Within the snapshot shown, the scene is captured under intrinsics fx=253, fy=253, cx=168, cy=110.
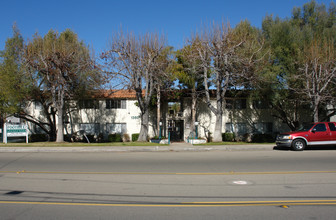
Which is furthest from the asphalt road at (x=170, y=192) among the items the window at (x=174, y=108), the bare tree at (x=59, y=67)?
the window at (x=174, y=108)

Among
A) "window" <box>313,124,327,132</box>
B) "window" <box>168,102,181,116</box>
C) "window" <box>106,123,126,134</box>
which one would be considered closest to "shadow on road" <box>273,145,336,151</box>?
"window" <box>313,124,327,132</box>

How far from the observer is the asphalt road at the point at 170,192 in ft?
15.6

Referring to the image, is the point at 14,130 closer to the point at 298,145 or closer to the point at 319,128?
the point at 298,145

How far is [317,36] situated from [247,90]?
678 centimetres

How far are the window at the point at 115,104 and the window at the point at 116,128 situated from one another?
6.02 feet

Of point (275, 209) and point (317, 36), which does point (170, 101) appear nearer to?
point (317, 36)

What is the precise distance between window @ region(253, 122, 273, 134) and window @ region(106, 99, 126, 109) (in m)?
14.5

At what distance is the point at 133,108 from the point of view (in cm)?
2708

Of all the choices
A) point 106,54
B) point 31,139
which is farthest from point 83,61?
point 31,139

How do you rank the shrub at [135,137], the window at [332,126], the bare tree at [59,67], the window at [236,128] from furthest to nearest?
1. the window at [236,128]
2. the shrub at [135,137]
3. the bare tree at [59,67]
4. the window at [332,126]

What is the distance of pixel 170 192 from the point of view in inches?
241

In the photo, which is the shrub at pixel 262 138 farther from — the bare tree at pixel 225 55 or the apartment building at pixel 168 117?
the bare tree at pixel 225 55

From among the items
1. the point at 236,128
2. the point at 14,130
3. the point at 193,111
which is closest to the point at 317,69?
the point at 236,128

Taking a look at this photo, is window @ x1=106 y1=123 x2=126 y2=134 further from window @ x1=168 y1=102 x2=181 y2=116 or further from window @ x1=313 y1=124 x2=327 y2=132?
window @ x1=313 y1=124 x2=327 y2=132
